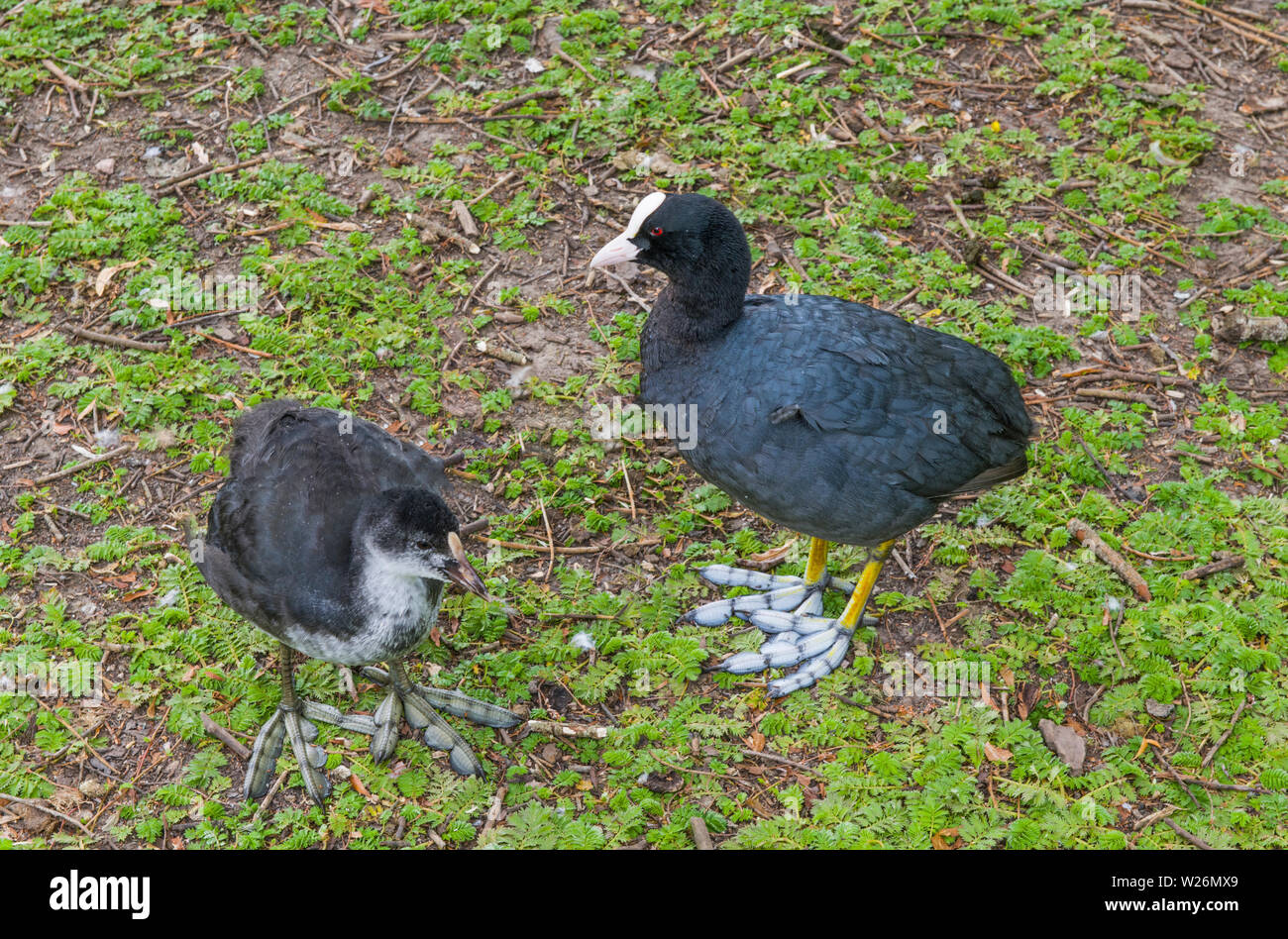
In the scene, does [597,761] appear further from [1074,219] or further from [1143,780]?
[1074,219]

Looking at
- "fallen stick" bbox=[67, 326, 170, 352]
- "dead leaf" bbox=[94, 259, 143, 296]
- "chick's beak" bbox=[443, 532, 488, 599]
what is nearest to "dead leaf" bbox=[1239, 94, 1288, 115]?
"chick's beak" bbox=[443, 532, 488, 599]

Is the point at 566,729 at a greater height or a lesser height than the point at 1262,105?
lesser

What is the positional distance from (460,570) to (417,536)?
0.67 ft

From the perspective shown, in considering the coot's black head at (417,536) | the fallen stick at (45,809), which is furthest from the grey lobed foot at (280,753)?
the coot's black head at (417,536)

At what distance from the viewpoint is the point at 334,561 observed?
13.6 feet

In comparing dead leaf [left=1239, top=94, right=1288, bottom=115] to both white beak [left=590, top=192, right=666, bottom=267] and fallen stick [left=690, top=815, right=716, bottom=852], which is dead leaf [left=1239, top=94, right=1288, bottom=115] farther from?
fallen stick [left=690, top=815, right=716, bottom=852]

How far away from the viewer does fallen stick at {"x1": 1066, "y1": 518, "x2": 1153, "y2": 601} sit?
528cm

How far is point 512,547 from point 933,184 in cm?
386

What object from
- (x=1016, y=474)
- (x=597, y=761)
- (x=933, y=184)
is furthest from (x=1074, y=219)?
(x=597, y=761)

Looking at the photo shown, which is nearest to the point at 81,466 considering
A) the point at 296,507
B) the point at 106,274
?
the point at 106,274

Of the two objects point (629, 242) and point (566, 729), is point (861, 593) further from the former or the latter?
point (629, 242)

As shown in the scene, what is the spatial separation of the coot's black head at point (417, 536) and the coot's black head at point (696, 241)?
1.45 metres

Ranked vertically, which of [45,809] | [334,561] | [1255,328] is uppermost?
[1255,328]

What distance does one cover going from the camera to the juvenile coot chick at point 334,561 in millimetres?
4090
